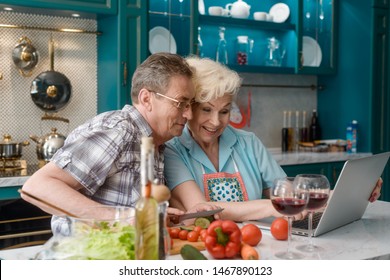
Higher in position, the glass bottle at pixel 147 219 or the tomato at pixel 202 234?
the glass bottle at pixel 147 219

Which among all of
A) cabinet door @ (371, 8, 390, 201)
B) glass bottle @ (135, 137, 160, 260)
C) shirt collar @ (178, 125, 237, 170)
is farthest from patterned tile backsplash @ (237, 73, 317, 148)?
glass bottle @ (135, 137, 160, 260)

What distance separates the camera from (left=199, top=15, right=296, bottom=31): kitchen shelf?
167 inches

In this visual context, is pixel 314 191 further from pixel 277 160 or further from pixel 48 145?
pixel 277 160

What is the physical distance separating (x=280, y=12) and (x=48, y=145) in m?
2.36

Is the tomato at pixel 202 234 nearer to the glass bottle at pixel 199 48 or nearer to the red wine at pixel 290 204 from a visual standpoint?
the red wine at pixel 290 204

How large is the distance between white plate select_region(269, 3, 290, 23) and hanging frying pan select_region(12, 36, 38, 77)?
6.88 feet

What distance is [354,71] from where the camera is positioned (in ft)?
16.2

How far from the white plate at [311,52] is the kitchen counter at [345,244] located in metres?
2.94

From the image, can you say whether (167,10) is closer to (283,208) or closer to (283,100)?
(283,100)

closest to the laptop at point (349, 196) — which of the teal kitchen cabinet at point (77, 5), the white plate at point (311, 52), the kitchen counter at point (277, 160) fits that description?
the kitchen counter at point (277, 160)

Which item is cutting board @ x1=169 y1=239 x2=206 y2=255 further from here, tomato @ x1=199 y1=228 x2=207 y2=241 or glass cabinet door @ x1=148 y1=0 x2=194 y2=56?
glass cabinet door @ x1=148 y1=0 x2=194 y2=56

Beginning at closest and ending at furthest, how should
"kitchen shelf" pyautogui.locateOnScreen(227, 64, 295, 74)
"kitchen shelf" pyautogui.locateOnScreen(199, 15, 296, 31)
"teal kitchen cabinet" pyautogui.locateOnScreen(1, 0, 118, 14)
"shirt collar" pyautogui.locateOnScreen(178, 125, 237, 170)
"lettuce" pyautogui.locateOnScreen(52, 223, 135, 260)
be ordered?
"lettuce" pyautogui.locateOnScreen(52, 223, 135, 260)
"shirt collar" pyautogui.locateOnScreen(178, 125, 237, 170)
"teal kitchen cabinet" pyautogui.locateOnScreen(1, 0, 118, 14)
"kitchen shelf" pyautogui.locateOnScreen(199, 15, 296, 31)
"kitchen shelf" pyautogui.locateOnScreen(227, 64, 295, 74)

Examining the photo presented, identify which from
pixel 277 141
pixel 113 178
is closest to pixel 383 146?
pixel 277 141

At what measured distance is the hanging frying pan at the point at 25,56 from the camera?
3.67 m
